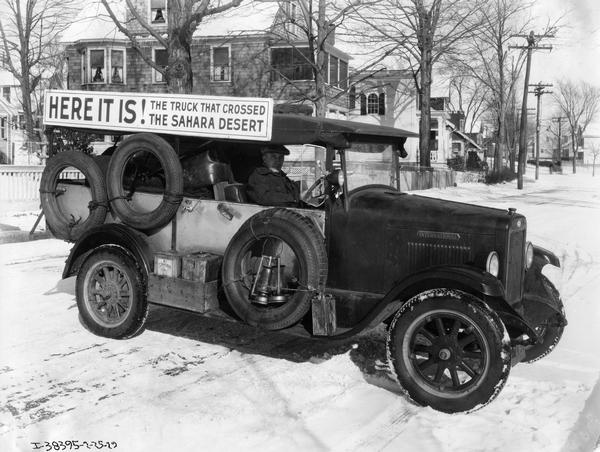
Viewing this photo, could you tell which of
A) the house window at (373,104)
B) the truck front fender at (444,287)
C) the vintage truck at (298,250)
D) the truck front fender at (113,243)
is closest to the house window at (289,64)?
the house window at (373,104)

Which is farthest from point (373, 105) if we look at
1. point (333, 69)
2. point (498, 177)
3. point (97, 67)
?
point (97, 67)

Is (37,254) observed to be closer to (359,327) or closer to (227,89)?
(359,327)

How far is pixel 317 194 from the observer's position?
534cm

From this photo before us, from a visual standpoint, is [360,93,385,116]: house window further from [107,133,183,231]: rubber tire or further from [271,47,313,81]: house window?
[107,133,183,231]: rubber tire

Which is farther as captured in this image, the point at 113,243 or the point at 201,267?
the point at 113,243

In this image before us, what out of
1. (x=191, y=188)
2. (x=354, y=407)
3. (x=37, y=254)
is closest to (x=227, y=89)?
(x=37, y=254)

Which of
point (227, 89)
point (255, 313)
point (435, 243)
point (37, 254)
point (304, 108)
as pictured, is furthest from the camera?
point (227, 89)

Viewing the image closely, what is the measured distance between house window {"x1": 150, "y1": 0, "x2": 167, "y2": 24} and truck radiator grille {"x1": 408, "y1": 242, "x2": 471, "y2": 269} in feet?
101

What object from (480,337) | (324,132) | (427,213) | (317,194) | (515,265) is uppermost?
(324,132)

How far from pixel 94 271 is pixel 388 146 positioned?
3.00m

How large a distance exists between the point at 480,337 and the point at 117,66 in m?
33.4

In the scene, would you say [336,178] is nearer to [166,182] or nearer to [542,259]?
[166,182]

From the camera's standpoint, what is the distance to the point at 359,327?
479 cm

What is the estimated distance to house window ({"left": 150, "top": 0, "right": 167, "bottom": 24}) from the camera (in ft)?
108
